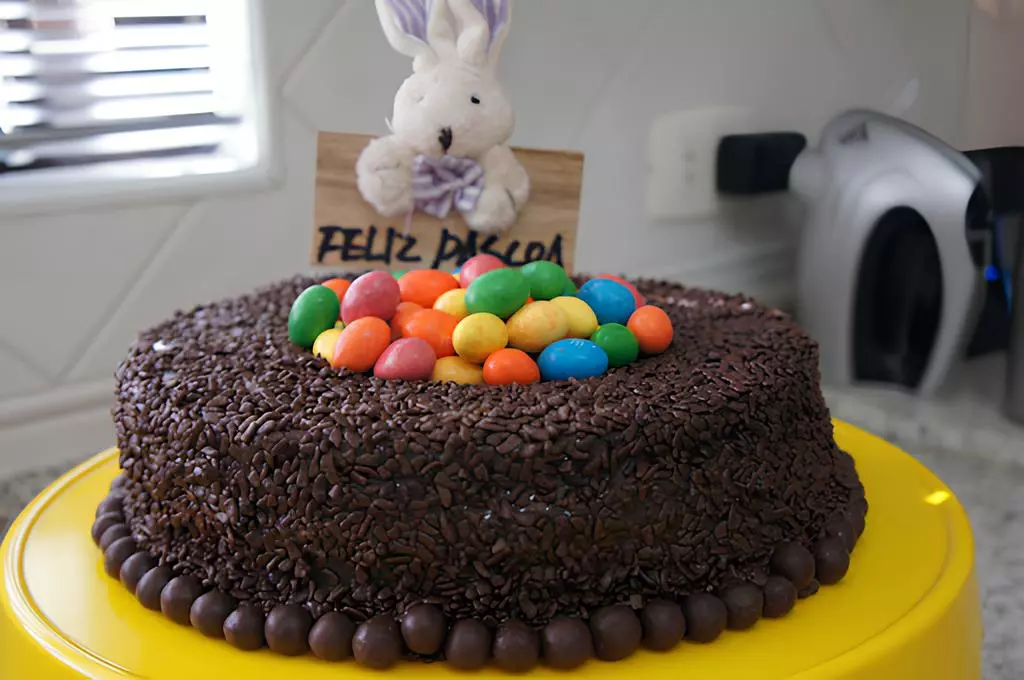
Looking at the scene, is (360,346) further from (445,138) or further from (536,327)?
(445,138)

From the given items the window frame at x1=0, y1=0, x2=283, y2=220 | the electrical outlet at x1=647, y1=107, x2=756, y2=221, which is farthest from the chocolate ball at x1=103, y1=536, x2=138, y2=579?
the electrical outlet at x1=647, y1=107, x2=756, y2=221

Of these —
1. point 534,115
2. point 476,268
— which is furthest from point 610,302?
point 534,115

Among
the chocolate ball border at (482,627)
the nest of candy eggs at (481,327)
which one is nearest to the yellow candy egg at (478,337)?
the nest of candy eggs at (481,327)

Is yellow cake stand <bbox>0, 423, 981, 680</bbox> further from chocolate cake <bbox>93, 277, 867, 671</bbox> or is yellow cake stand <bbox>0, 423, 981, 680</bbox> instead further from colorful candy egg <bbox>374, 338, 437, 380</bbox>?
colorful candy egg <bbox>374, 338, 437, 380</bbox>

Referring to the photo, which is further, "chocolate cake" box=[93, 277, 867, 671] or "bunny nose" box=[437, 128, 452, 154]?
"bunny nose" box=[437, 128, 452, 154]

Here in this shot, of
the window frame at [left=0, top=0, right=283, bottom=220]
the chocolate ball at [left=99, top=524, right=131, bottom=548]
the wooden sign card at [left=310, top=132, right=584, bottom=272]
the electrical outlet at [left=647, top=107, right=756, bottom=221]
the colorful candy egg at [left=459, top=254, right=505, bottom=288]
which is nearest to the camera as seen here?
the chocolate ball at [left=99, top=524, right=131, bottom=548]

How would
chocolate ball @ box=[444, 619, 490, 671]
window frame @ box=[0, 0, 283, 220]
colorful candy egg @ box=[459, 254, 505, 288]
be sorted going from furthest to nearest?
window frame @ box=[0, 0, 283, 220], colorful candy egg @ box=[459, 254, 505, 288], chocolate ball @ box=[444, 619, 490, 671]

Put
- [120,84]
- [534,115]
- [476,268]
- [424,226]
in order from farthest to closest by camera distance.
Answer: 1. [534,115]
2. [120,84]
3. [424,226]
4. [476,268]
